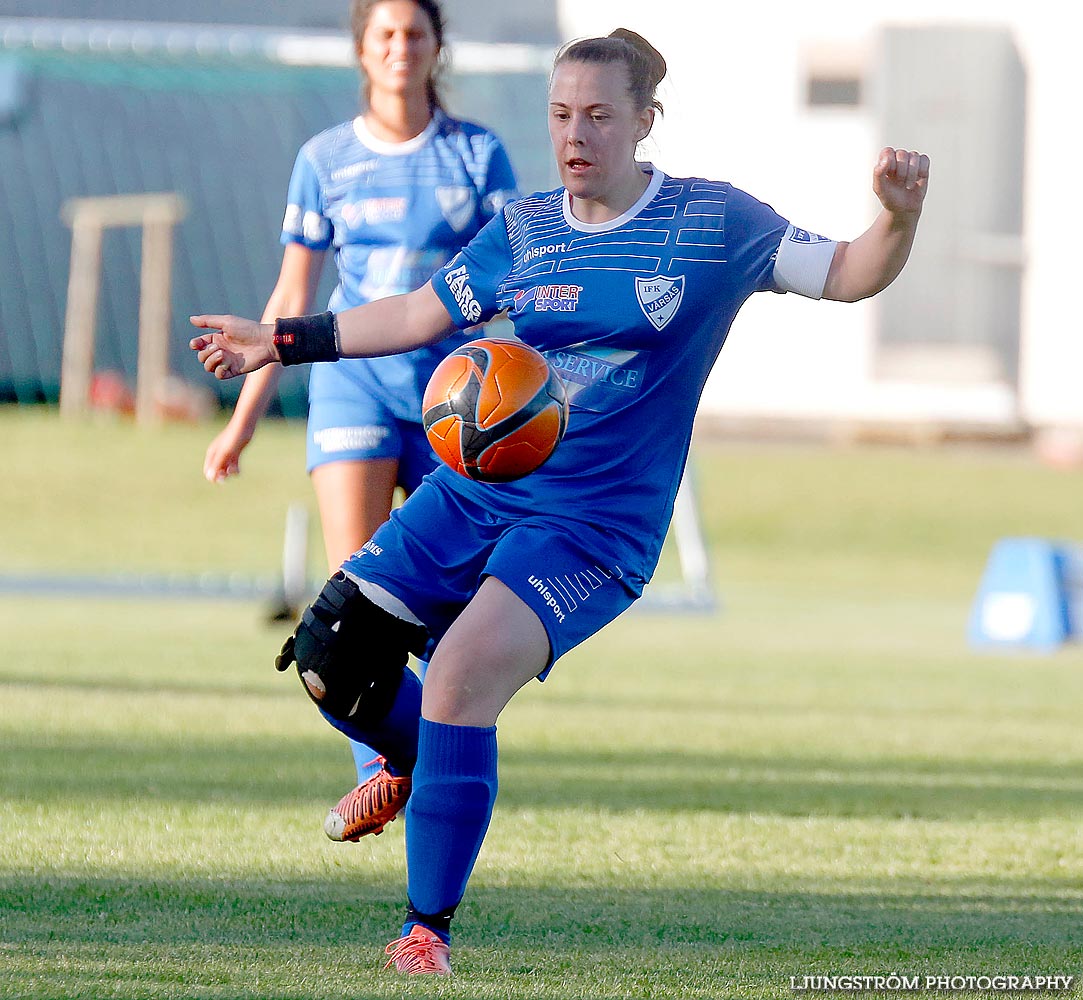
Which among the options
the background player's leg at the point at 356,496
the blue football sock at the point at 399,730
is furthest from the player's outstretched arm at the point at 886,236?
the background player's leg at the point at 356,496

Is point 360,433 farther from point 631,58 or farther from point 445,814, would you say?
point 445,814

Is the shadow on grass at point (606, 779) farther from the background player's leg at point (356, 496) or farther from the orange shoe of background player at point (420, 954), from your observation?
the orange shoe of background player at point (420, 954)

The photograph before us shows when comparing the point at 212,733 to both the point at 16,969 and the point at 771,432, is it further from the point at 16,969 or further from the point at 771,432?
the point at 771,432

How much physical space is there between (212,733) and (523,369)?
3556mm

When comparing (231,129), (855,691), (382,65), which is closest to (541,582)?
(382,65)

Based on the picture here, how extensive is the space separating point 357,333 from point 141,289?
56.1 feet

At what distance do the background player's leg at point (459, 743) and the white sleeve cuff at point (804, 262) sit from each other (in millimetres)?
901

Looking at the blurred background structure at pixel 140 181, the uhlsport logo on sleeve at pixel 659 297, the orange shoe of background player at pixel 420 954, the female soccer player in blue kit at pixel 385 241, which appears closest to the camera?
the orange shoe of background player at pixel 420 954

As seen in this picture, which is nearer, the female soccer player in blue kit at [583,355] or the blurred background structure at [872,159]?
the female soccer player in blue kit at [583,355]

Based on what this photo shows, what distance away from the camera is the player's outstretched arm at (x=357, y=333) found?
163 inches

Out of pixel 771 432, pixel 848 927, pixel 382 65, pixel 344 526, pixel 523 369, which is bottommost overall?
pixel 771 432

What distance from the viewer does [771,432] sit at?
26.5 meters

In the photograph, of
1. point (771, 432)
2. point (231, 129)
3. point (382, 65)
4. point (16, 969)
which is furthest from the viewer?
point (771, 432)

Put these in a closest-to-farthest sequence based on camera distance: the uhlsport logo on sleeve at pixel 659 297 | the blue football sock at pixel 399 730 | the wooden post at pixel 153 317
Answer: the uhlsport logo on sleeve at pixel 659 297
the blue football sock at pixel 399 730
the wooden post at pixel 153 317
